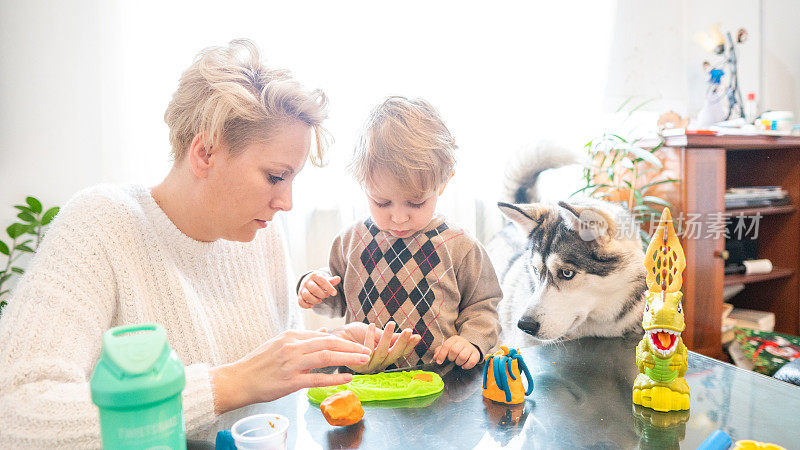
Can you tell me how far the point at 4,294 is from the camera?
172 cm

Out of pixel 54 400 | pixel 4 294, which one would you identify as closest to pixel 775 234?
pixel 54 400

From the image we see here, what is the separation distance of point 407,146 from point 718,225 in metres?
1.69

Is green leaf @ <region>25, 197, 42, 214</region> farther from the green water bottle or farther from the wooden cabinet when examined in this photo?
the wooden cabinet

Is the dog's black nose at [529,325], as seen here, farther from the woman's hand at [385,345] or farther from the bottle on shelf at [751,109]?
the bottle on shelf at [751,109]

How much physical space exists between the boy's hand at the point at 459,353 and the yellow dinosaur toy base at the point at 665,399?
31 centimetres

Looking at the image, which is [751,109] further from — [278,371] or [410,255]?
[278,371]

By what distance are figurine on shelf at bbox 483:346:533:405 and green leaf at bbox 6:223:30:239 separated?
4.97 feet

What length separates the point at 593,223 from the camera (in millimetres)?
1402

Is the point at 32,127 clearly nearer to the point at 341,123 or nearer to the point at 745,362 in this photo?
the point at 341,123

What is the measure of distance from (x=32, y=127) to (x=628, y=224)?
1.85 meters

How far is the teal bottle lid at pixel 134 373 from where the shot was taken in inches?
18.1

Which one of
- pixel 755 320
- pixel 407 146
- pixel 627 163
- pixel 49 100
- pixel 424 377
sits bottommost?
pixel 755 320

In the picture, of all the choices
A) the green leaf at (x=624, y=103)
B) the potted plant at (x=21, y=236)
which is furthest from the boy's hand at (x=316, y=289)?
the green leaf at (x=624, y=103)

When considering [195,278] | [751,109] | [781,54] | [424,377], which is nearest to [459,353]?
[424,377]
